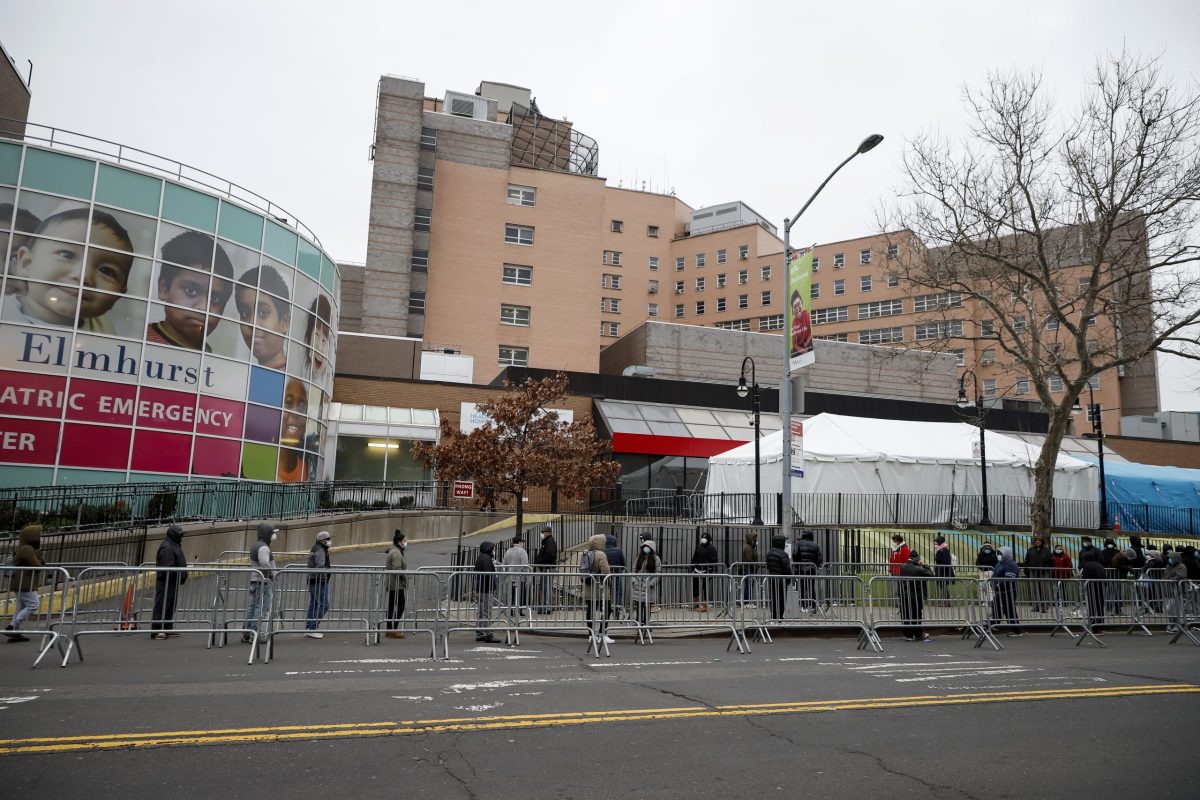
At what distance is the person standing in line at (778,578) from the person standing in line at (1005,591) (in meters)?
3.70

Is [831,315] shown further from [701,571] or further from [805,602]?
[805,602]

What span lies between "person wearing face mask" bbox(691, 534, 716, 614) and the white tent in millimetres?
8249

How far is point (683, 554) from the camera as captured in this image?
21031mm

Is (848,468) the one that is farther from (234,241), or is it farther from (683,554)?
(234,241)

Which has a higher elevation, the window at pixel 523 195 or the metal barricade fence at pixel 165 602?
the window at pixel 523 195

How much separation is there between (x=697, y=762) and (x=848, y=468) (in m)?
22.7

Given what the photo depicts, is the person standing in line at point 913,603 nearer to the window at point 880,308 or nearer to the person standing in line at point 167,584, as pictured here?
the person standing in line at point 167,584

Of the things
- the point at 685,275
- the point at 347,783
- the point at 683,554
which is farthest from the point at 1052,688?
the point at 685,275

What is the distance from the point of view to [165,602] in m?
12.7

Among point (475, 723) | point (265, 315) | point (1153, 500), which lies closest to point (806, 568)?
point (475, 723)

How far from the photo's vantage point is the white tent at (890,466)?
27641 mm

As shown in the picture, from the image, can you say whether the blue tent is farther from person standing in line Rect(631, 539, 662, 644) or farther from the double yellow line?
the double yellow line

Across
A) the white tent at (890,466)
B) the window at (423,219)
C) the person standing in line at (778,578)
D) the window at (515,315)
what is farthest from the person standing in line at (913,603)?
the window at (423,219)

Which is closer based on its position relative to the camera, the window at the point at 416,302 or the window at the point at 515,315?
the window at the point at 416,302
